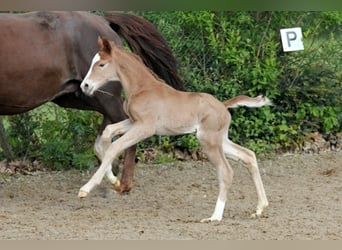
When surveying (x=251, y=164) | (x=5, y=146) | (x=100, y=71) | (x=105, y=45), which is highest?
(x=105, y=45)

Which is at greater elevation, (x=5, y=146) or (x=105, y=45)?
(x=105, y=45)

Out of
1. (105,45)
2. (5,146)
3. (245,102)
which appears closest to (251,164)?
(245,102)

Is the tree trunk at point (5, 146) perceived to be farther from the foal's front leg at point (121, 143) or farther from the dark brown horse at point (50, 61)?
the foal's front leg at point (121, 143)

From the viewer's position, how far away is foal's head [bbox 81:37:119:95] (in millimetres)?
6516

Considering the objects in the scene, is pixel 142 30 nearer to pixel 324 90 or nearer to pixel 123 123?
pixel 123 123

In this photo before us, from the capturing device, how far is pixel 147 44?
7.87 meters

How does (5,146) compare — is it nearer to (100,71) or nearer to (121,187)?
(121,187)

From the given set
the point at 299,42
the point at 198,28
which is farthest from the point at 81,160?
the point at 299,42

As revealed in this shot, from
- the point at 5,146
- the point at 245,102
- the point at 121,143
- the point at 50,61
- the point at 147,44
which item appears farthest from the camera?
the point at 5,146

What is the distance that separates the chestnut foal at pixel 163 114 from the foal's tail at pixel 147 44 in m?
1.15

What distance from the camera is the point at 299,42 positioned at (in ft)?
31.2

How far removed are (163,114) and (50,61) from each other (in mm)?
1362

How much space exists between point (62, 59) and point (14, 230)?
71.4 inches

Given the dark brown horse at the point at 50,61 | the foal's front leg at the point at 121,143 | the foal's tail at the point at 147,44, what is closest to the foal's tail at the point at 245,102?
the foal's front leg at the point at 121,143
